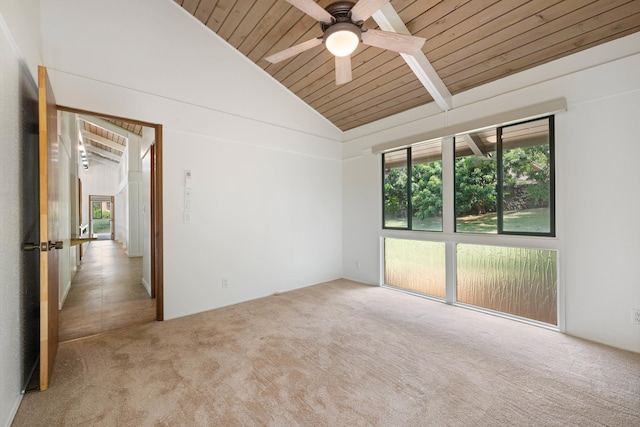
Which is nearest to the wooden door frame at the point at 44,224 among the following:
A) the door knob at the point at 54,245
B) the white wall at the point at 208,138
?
the door knob at the point at 54,245

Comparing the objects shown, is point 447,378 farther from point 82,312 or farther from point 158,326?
point 82,312

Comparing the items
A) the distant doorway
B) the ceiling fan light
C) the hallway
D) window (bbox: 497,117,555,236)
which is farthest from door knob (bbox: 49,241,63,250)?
the distant doorway

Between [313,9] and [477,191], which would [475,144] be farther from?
[313,9]

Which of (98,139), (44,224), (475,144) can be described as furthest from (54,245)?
(98,139)

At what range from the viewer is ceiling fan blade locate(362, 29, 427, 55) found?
224 centimetres

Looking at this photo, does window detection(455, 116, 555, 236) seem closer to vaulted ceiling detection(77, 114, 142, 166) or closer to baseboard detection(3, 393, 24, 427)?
vaulted ceiling detection(77, 114, 142, 166)

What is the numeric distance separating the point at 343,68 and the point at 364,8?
0.68 metres

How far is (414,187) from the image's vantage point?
4.33m

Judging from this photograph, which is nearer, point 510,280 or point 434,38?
Result: point 434,38

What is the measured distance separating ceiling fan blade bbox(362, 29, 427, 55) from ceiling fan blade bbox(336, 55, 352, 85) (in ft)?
0.92

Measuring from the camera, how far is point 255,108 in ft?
13.4

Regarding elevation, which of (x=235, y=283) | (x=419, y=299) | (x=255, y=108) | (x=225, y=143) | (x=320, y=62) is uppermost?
(x=320, y=62)

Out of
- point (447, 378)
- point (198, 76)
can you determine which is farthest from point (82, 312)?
point (447, 378)

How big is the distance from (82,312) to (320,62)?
4.48 m
